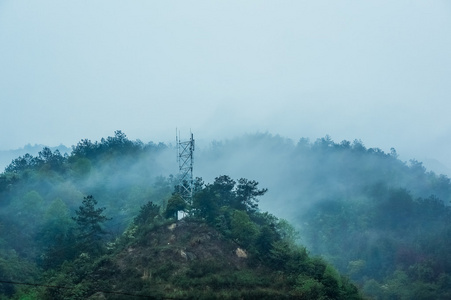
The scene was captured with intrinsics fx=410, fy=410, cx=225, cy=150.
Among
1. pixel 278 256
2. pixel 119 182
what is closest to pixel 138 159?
pixel 119 182

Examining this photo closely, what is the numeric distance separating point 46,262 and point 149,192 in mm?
33375

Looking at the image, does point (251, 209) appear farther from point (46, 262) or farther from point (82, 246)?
point (46, 262)

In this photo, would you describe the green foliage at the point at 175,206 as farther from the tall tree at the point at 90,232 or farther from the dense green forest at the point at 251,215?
Result: the tall tree at the point at 90,232

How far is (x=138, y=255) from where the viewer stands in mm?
32062

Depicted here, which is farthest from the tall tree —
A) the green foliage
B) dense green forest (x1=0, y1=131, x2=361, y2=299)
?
the green foliage

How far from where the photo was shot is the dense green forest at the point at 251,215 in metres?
31.4

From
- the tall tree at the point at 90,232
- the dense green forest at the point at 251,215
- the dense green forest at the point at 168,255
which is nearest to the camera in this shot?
the dense green forest at the point at 168,255

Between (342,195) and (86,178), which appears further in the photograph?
(342,195)

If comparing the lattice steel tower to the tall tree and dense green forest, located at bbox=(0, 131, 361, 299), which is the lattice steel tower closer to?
dense green forest, located at bbox=(0, 131, 361, 299)

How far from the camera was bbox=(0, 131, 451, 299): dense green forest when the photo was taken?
31375 mm

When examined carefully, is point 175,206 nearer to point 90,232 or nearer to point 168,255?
point 168,255

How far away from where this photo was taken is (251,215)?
138ft

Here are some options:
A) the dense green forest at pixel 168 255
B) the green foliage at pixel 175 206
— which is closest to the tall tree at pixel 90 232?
the dense green forest at pixel 168 255

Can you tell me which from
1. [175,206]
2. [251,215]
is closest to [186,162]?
[175,206]
